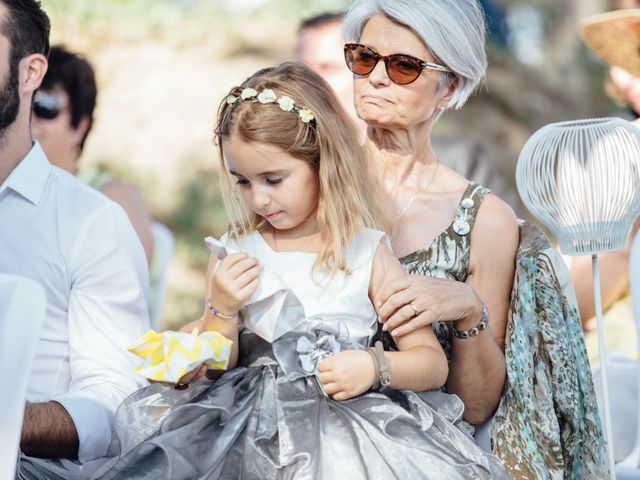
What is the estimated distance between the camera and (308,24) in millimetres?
5902

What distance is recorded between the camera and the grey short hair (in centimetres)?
291

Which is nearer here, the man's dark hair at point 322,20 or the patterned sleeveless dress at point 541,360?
the patterned sleeveless dress at point 541,360

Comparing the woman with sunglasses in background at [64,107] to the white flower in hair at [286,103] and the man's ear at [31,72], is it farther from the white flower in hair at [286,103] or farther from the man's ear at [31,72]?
the white flower in hair at [286,103]

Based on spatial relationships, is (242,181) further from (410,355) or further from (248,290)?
(410,355)

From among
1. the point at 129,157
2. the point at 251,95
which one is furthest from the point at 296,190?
the point at 129,157

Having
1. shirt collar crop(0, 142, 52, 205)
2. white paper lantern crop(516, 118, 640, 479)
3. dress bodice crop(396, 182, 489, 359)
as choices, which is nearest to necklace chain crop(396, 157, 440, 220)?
dress bodice crop(396, 182, 489, 359)

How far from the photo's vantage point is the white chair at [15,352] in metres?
1.99

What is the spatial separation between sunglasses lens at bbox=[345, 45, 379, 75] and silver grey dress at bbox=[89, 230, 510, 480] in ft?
1.52

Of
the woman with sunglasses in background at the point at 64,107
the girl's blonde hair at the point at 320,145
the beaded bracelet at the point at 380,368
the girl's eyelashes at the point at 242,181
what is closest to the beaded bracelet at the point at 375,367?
the beaded bracelet at the point at 380,368

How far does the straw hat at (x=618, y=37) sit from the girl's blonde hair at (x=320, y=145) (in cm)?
222

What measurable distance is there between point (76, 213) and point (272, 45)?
8.28 meters

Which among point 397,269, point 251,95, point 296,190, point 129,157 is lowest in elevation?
point 129,157

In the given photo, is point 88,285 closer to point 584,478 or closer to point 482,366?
point 482,366

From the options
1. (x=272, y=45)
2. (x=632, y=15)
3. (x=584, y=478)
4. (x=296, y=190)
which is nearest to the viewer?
(x=296, y=190)
